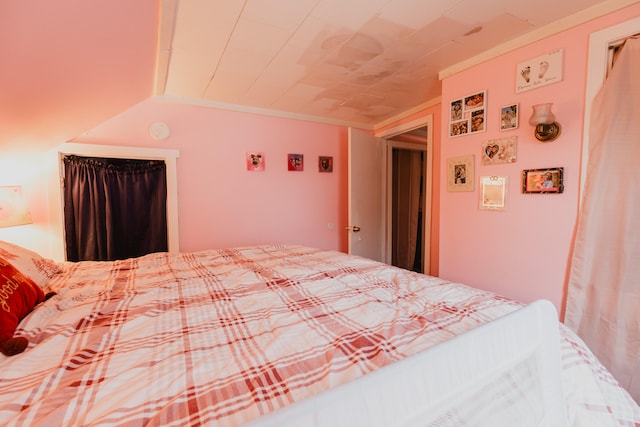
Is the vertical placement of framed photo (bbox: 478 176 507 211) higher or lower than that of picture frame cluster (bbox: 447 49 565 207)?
lower

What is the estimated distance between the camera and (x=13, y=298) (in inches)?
36.6

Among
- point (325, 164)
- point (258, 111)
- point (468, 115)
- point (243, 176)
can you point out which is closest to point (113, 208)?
point (243, 176)

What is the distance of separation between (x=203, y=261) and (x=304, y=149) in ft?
6.46

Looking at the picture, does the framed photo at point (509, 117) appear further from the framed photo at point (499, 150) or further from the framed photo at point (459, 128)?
the framed photo at point (459, 128)

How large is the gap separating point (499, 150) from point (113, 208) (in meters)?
3.43

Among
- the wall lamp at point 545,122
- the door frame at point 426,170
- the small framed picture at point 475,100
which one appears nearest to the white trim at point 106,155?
the door frame at point 426,170

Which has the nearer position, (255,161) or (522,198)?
(522,198)

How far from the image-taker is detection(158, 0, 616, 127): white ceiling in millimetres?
1465

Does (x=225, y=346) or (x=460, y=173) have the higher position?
(x=460, y=173)

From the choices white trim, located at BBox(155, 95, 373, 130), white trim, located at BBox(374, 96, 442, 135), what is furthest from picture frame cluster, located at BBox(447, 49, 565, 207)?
white trim, located at BBox(155, 95, 373, 130)

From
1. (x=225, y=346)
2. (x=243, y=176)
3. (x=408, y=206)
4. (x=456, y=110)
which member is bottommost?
(x=225, y=346)

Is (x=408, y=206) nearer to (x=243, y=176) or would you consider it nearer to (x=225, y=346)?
A: (x=243, y=176)

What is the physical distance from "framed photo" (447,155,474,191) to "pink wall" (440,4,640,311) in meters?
0.04

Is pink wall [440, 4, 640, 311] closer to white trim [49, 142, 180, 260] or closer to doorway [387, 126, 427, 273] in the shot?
doorway [387, 126, 427, 273]
